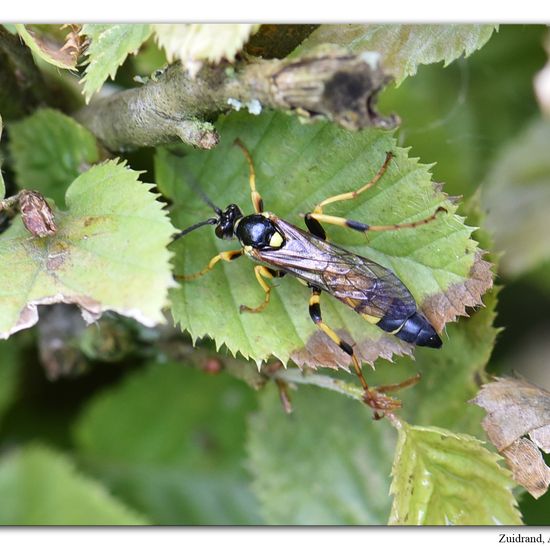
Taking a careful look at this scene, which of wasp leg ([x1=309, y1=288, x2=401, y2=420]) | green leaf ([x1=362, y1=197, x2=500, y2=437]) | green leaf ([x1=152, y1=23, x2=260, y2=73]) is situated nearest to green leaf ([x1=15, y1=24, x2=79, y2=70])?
green leaf ([x1=152, y1=23, x2=260, y2=73])

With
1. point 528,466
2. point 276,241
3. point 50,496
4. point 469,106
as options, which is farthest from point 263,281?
point 469,106

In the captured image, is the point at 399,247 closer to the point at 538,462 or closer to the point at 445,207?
the point at 445,207

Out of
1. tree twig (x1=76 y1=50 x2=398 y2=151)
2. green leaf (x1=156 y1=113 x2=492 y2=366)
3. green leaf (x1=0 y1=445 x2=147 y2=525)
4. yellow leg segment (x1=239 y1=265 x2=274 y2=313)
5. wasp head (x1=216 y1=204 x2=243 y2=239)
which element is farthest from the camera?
green leaf (x1=0 y1=445 x2=147 y2=525)

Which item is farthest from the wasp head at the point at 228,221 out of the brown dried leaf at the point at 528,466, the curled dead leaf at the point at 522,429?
the brown dried leaf at the point at 528,466

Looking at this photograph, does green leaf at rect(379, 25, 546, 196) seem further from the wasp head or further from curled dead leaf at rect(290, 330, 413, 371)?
curled dead leaf at rect(290, 330, 413, 371)

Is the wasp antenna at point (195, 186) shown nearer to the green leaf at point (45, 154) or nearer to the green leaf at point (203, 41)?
the green leaf at point (45, 154)

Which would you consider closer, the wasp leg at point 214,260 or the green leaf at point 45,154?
the wasp leg at point 214,260
